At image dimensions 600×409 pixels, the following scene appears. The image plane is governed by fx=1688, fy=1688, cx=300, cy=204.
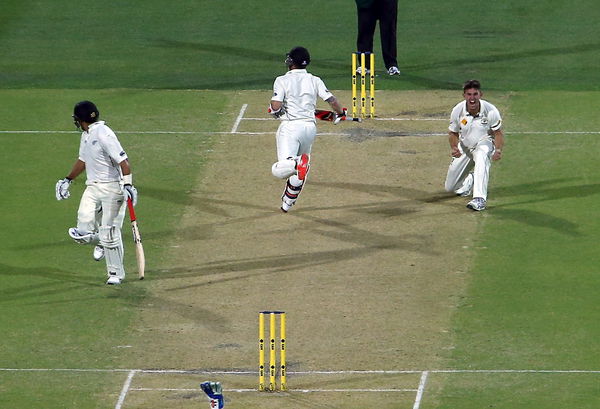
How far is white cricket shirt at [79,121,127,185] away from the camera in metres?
21.5

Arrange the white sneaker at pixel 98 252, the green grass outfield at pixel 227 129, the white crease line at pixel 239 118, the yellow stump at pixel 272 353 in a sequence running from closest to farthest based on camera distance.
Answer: the yellow stump at pixel 272 353, the green grass outfield at pixel 227 129, the white sneaker at pixel 98 252, the white crease line at pixel 239 118

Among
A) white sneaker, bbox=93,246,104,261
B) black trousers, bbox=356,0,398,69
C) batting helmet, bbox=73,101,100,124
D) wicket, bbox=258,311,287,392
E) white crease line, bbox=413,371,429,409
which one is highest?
black trousers, bbox=356,0,398,69

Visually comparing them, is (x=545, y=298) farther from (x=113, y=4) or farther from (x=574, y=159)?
(x=113, y=4)

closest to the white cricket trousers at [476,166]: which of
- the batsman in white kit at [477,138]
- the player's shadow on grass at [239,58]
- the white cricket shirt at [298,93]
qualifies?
the batsman in white kit at [477,138]

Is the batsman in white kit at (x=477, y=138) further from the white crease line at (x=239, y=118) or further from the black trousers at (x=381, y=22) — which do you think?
the black trousers at (x=381, y=22)

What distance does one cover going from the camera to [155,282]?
2247 centimetres

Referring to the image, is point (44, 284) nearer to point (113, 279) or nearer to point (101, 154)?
point (113, 279)

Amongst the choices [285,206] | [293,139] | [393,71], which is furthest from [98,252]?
[393,71]

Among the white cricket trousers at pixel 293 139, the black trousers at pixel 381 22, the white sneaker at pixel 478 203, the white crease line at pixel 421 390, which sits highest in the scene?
the black trousers at pixel 381 22

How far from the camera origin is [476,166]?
82.0 feet

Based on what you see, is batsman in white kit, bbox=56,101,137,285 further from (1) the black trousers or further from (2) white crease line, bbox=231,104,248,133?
(1) the black trousers

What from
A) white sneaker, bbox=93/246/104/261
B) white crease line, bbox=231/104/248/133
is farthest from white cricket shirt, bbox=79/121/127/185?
white crease line, bbox=231/104/248/133

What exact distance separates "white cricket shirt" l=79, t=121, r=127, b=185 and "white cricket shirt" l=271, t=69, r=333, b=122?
11.6 ft

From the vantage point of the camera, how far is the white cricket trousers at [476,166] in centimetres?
2492
